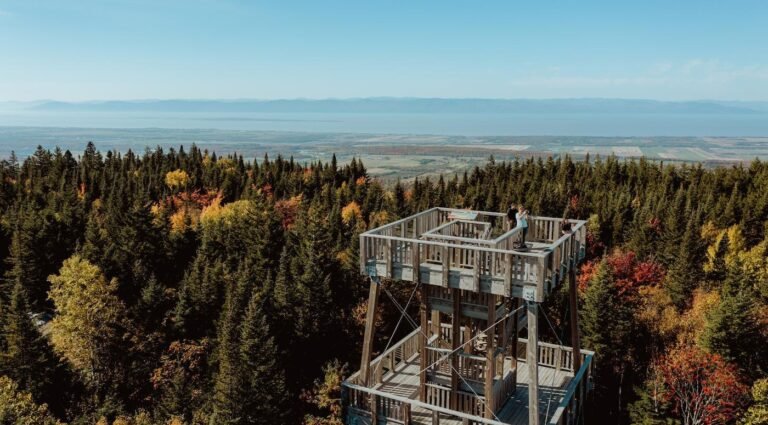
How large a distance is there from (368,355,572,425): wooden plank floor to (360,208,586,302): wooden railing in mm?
3563

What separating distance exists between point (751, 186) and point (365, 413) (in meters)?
51.9

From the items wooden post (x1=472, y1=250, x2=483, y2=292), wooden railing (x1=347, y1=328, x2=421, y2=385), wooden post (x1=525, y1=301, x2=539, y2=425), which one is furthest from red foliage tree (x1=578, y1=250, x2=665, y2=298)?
wooden post (x1=472, y1=250, x2=483, y2=292)

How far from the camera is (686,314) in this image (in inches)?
1190

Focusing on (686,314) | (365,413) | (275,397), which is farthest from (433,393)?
(686,314)

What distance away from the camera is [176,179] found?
62688 millimetres

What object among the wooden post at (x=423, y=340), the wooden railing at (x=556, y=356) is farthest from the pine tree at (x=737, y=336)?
the wooden post at (x=423, y=340)

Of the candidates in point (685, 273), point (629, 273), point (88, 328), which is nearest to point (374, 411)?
point (88, 328)

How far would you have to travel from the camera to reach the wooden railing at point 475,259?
1100cm

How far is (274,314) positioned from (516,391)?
1478cm

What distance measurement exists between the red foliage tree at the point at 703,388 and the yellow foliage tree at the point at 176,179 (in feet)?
175

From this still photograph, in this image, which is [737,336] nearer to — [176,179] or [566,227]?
[566,227]

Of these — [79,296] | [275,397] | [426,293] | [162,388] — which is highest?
[426,293]

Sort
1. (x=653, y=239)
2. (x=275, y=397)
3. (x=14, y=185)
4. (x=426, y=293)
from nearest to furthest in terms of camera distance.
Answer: (x=426, y=293)
(x=275, y=397)
(x=653, y=239)
(x=14, y=185)

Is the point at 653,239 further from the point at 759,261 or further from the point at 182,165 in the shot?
the point at 182,165
